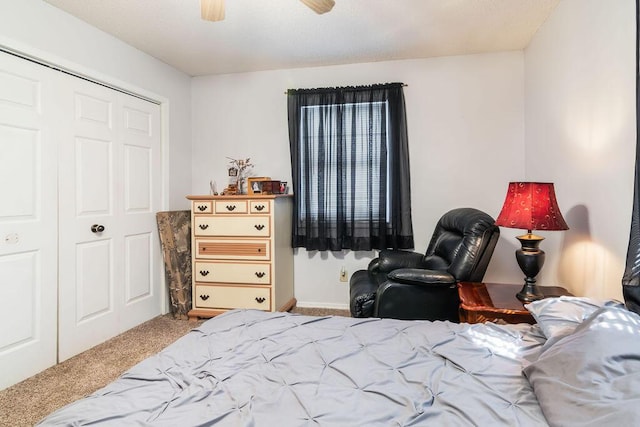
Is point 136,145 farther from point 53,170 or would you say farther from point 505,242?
point 505,242

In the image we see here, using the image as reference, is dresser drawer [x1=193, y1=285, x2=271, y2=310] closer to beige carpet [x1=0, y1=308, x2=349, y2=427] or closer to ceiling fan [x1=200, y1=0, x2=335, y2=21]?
beige carpet [x1=0, y1=308, x2=349, y2=427]

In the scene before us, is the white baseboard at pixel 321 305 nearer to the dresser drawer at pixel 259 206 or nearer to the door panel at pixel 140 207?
the dresser drawer at pixel 259 206

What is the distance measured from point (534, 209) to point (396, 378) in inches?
53.5

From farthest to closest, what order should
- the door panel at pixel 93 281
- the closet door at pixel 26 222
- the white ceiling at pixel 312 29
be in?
the door panel at pixel 93 281 < the white ceiling at pixel 312 29 < the closet door at pixel 26 222

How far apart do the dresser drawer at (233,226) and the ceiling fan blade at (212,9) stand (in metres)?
1.65

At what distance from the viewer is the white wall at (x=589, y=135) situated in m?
1.70

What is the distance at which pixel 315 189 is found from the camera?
3596 mm

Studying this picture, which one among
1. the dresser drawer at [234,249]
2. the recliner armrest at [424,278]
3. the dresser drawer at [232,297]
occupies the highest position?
the dresser drawer at [234,249]

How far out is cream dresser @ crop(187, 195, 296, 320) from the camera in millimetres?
3197

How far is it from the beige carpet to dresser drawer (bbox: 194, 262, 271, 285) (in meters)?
0.47

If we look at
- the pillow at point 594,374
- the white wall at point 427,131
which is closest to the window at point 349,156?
the white wall at point 427,131

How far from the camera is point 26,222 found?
90.4 inches

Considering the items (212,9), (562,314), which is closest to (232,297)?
(212,9)

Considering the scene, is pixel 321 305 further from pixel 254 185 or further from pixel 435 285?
pixel 435 285
